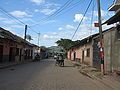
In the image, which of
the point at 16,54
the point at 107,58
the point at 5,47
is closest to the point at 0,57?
the point at 5,47

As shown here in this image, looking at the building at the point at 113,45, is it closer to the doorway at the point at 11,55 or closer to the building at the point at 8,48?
the building at the point at 8,48

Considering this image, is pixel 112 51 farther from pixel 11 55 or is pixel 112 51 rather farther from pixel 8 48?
pixel 11 55

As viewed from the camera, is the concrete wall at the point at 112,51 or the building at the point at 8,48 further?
the building at the point at 8,48

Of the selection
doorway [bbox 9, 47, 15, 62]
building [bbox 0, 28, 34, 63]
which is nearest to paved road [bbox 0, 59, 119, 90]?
building [bbox 0, 28, 34, 63]

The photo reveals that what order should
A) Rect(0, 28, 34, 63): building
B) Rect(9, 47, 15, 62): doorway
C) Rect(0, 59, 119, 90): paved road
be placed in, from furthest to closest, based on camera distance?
Rect(9, 47, 15, 62): doorway, Rect(0, 28, 34, 63): building, Rect(0, 59, 119, 90): paved road

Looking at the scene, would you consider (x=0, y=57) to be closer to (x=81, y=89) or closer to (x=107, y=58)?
(x=107, y=58)

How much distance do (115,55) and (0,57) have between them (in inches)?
771

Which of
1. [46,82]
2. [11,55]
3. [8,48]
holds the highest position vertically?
[8,48]

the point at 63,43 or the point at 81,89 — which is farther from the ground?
the point at 63,43

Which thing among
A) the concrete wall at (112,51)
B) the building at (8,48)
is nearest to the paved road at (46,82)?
the concrete wall at (112,51)

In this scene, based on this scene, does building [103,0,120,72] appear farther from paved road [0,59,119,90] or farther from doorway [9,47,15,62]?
doorway [9,47,15,62]

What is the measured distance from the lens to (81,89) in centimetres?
1148

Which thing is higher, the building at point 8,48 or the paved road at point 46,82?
the building at point 8,48

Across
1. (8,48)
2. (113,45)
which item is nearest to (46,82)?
(113,45)
